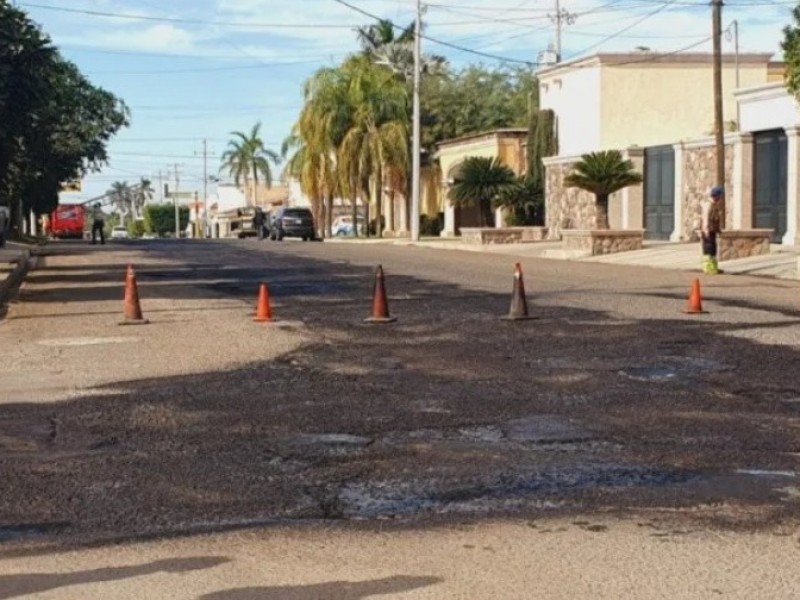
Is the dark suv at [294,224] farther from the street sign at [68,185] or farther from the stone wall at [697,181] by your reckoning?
the stone wall at [697,181]

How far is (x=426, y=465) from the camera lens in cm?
836

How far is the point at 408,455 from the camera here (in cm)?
870

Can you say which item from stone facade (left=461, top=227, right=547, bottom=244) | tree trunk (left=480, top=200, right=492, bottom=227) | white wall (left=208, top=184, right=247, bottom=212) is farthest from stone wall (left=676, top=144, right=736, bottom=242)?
white wall (left=208, top=184, right=247, bottom=212)

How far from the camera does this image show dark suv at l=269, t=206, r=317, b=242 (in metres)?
65.8

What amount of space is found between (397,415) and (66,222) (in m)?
89.6

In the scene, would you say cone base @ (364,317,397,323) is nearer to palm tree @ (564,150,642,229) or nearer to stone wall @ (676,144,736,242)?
palm tree @ (564,150,642,229)

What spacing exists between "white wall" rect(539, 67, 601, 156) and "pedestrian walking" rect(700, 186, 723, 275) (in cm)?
2382

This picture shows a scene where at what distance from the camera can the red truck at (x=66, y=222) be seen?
312 ft

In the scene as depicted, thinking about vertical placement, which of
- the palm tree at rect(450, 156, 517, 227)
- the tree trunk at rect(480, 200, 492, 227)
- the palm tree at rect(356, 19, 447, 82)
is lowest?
the tree trunk at rect(480, 200, 492, 227)

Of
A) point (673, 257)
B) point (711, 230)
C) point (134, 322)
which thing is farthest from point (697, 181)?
point (134, 322)

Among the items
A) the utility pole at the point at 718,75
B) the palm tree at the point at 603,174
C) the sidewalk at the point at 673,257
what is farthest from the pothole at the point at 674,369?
the palm tree at the point at 603,174

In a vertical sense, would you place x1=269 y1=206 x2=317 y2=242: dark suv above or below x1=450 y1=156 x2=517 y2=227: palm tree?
below

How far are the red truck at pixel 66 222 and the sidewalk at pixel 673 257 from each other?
52.8 metres

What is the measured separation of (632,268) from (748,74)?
26.2m
